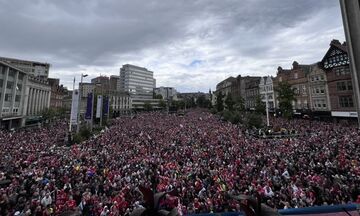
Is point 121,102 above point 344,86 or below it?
above

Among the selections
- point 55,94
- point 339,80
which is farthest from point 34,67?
point 339,80

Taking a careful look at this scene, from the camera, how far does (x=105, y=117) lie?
5603cm

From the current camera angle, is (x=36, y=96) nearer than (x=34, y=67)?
Yes

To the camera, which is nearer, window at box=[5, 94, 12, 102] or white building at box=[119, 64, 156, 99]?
window at box=[5, 94, 12, 102]

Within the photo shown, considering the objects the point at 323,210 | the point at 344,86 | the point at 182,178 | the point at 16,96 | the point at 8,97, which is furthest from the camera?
the point at 16,96

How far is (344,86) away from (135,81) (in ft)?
458

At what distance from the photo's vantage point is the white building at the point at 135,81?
509 ft

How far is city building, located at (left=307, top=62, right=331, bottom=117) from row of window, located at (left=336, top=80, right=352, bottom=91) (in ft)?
9.45

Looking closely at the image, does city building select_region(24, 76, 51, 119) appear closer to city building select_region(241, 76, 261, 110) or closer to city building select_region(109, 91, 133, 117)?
city building select_region(109, 91, 133, 117)

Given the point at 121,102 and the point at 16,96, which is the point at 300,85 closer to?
the point at 16,96

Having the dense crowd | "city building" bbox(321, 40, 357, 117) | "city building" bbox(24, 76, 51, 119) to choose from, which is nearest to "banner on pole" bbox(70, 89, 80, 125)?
the dense crowd

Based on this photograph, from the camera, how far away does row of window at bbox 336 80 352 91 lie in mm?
36250

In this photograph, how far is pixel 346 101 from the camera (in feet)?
120

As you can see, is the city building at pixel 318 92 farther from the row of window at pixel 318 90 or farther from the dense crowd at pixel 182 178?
the dense crowd at pixel 182 178
